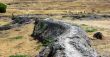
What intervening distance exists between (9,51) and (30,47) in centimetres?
149

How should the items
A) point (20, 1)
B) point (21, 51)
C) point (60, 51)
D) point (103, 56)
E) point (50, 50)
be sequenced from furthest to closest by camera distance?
point (20, 1) < point (21, 51) < point (103, 56) < point (50, 50) < point (60, 51)

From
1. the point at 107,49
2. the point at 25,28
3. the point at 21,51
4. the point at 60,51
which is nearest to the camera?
the point at 60,51

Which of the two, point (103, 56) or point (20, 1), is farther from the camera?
point (20, 1)

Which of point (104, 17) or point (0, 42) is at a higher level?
point (0, 42)

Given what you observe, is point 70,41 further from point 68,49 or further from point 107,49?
point 107,49

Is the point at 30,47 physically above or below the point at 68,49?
below

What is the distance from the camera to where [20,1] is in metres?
77.1

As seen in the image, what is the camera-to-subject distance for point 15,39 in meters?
25.5

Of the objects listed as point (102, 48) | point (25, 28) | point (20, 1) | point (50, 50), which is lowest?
point (20, 1)

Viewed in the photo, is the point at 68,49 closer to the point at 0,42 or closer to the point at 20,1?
the point at 0,42

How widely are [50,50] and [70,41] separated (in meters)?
0.97

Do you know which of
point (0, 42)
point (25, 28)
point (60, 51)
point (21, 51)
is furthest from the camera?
point (25, 28)

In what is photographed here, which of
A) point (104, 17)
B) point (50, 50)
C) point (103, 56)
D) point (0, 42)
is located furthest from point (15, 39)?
point (104, 17)

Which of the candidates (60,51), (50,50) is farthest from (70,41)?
(60,51)
